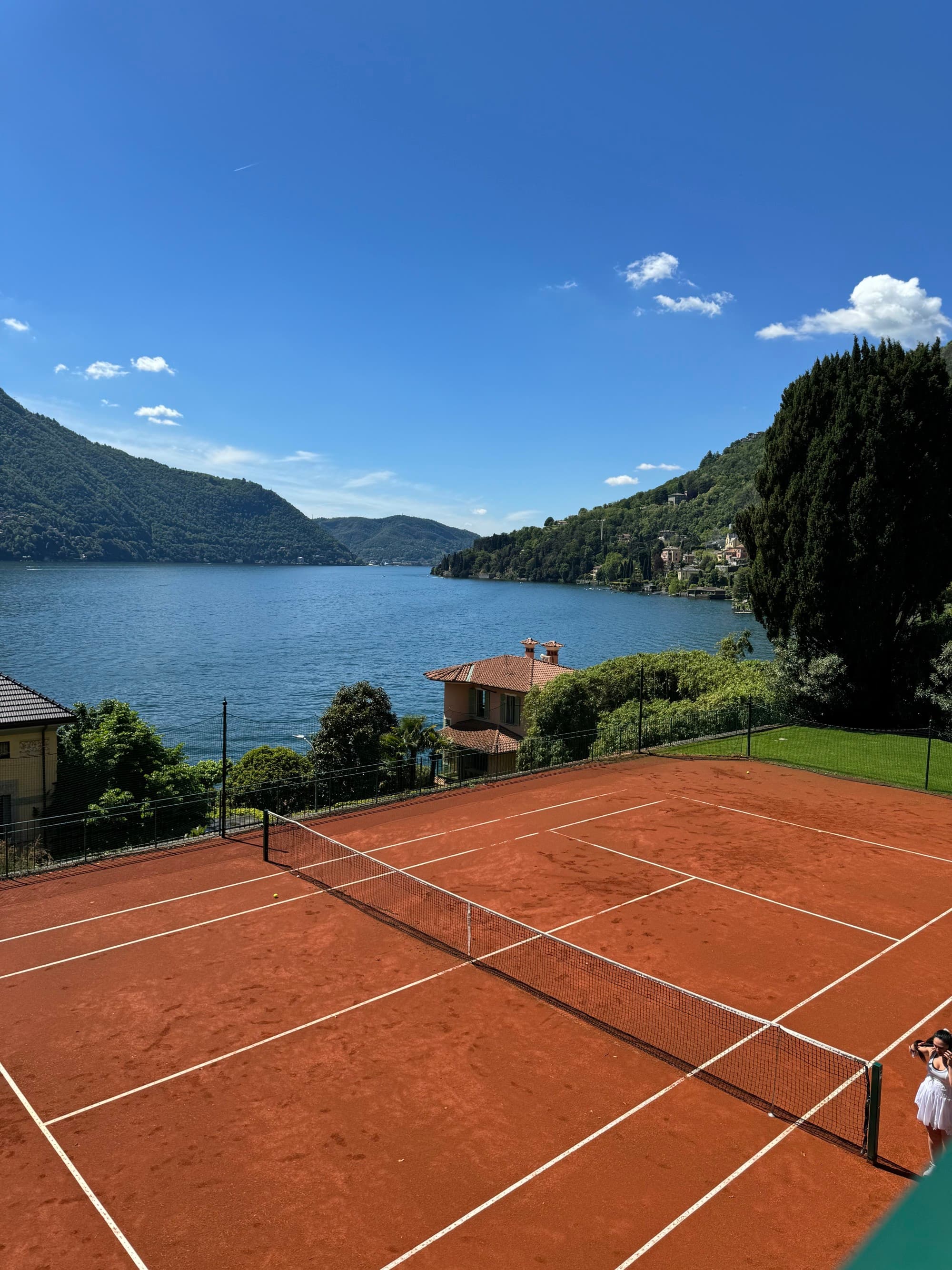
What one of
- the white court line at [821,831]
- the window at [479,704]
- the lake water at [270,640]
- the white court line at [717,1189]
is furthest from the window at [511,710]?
the white court line at [717,1189]

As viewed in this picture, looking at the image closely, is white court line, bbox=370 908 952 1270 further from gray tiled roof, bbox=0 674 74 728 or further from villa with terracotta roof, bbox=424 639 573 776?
villa with terracotta roof, bbox=424 639 573 776

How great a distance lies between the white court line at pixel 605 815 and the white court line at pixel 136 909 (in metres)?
8.02

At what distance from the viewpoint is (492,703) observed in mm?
50844

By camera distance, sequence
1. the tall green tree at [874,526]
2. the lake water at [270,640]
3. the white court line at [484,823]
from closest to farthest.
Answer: the white court line at [484,823]
the tall green tree at [874,526]
the lake water at [270,640]

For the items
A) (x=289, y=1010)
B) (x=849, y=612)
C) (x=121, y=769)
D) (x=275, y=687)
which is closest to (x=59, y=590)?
(x=275, y=687)

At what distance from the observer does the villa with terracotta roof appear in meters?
47.4

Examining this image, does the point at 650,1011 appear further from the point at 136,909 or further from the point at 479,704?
the point at 479,704

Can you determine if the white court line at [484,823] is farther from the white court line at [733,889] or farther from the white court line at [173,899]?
the white court line at [733,889]

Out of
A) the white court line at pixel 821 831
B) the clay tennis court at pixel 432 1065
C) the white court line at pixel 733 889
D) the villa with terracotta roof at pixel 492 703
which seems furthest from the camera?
the villa with terracotta roof at pixel 492 703

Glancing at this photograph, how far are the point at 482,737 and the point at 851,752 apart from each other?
20615 mm

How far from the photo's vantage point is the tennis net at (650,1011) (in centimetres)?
1188

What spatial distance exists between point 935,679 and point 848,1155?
30.0 meters

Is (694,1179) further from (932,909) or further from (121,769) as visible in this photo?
(121,769)

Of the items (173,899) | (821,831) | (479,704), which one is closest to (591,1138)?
(173,899)
